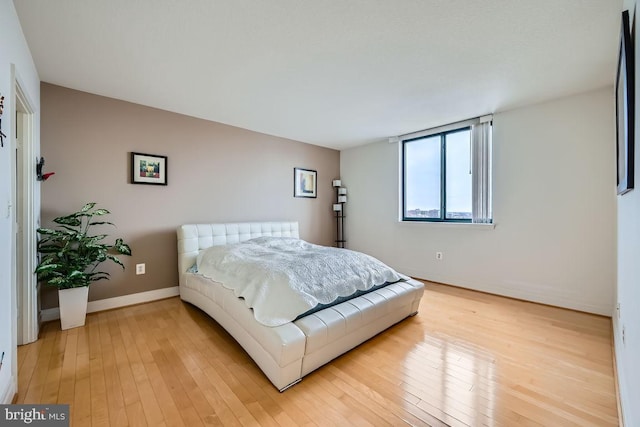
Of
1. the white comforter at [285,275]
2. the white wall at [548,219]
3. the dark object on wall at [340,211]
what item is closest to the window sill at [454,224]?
the white wall at [548,219]

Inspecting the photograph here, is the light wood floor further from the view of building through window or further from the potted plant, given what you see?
the view of building through window

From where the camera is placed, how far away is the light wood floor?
145cm

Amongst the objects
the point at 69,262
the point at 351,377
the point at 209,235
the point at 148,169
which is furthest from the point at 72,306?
the point at 351,377

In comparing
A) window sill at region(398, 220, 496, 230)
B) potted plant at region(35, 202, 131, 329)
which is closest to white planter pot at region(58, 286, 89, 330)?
potted plant at region(35, 202, 131, 329)

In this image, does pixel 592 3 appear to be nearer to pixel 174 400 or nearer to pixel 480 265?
pixel 480 265

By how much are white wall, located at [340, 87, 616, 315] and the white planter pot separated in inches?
170

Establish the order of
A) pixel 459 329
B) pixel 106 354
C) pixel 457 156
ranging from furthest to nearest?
pixel 457 156 → pixel 459 329 → pixel 106 354

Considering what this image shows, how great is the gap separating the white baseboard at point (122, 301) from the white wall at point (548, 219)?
377cm

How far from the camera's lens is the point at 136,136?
3141 mm

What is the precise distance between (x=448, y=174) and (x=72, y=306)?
4.80 meters

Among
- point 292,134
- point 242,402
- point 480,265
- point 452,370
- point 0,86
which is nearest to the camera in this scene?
point 0,86

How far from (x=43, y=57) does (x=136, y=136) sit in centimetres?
103

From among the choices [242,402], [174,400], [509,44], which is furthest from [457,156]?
[174,400]

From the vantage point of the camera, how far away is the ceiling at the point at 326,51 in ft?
5.47
